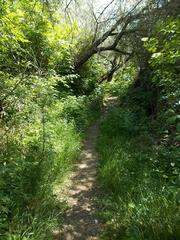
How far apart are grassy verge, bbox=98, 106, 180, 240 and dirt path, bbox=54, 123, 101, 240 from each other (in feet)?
0.66

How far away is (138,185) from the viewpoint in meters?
4.33

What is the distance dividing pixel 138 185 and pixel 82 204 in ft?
3.25

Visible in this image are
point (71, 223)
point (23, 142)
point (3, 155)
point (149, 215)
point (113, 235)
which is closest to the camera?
point (149, 215)

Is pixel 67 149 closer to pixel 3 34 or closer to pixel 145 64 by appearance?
pixel 3 34

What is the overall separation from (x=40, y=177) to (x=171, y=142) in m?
3.22

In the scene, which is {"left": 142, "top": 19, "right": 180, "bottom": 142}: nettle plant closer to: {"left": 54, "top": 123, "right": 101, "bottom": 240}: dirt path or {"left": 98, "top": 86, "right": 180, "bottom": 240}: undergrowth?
{"left": 98, "top": 86, "right": 180, "bottom": 240}: undergrowth

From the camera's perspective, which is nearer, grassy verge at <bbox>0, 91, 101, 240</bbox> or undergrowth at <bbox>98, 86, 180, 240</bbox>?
undergrowth at <bbox>98, 86, 180, 240</bbox>

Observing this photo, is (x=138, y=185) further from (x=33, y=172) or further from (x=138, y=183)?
(x=33, y=172)

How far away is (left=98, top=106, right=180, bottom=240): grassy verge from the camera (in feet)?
10.3

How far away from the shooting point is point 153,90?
31.3 feet

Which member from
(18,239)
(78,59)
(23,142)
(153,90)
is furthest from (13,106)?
(78,59)

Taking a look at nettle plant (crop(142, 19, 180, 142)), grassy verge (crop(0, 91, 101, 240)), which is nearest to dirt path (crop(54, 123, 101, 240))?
grassy verge (crop(0, 91, 101, 240))

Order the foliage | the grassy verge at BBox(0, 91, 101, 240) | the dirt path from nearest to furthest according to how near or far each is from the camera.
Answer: the grassy verge at BBox(0, 91, 101, 240), the foliage, the dirt path

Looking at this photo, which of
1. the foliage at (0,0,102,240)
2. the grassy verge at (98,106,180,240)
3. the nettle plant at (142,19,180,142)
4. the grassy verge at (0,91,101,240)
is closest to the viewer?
the grassy verge at (98,106,180,240)
